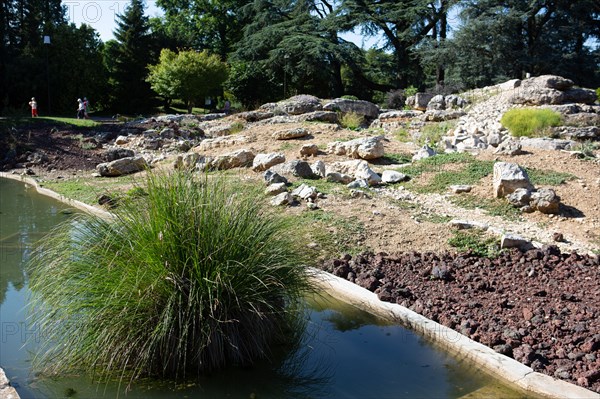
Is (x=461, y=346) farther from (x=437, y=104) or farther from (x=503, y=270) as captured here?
(x=437, y=104)

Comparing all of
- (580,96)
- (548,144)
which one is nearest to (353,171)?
(548,144)

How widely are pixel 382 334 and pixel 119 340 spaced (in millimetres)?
2186

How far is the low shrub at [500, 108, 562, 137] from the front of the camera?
1327 centimetres

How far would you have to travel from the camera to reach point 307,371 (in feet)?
14.1

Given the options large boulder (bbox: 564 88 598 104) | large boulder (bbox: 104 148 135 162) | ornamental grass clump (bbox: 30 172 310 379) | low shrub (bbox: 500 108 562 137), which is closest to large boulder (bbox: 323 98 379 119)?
low shrub (bbox: 500 108 562 137)

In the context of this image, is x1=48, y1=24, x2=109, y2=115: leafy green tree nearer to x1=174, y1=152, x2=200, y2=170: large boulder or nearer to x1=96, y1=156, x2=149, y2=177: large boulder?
x1=96, y1=156, x2=149, y2=177: large boulder

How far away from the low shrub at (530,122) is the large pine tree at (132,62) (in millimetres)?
24104

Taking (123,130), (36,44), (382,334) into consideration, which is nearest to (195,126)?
(123,130)

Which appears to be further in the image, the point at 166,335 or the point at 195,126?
the point at 195,126

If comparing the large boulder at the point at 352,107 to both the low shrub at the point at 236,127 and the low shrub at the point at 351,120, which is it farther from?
the low shrub at the point at 236,127

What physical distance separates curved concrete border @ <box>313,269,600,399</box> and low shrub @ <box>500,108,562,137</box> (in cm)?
920

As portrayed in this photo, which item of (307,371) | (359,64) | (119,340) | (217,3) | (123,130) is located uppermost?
(217,3)

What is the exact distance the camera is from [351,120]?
669 inches

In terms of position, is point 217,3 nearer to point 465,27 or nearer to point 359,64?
point 359,64
